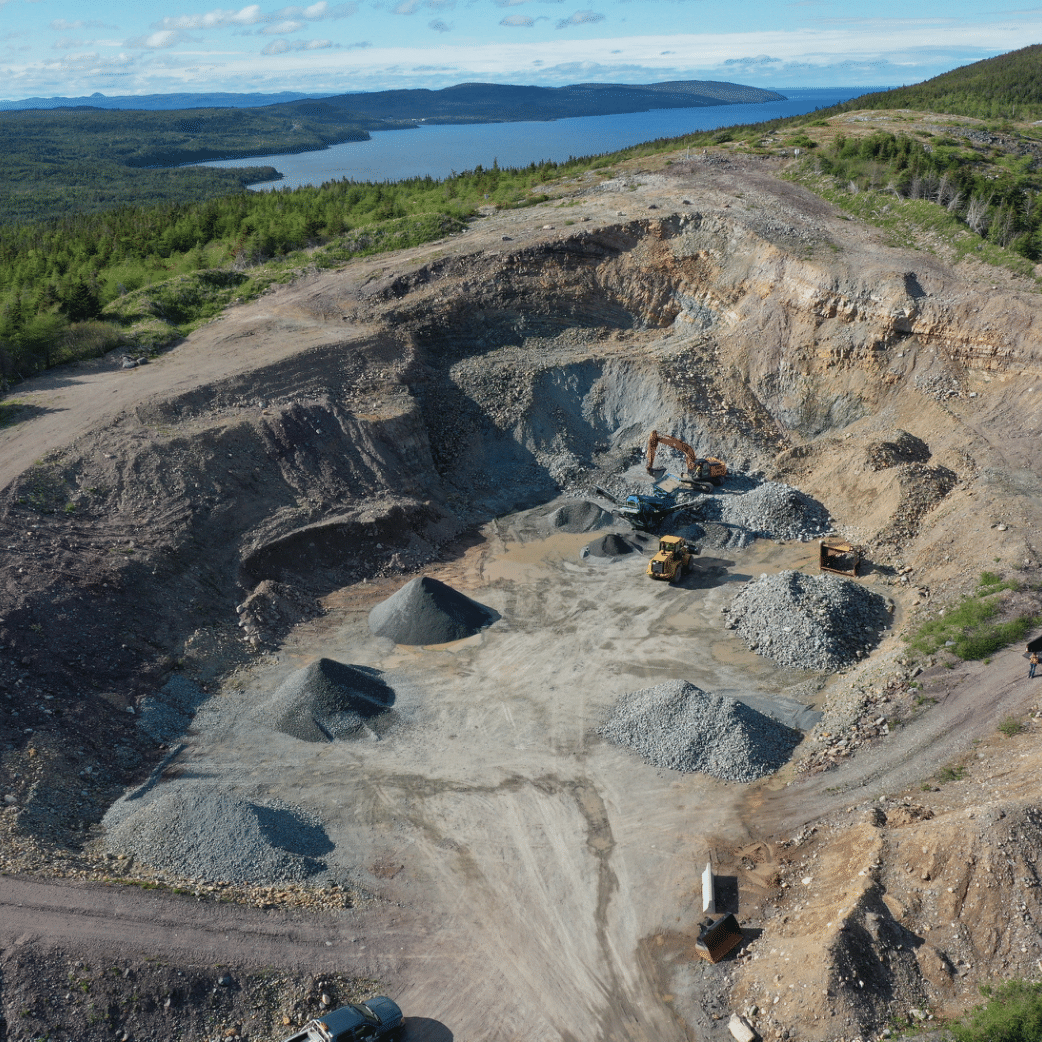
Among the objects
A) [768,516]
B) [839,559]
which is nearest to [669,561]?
[768,516]

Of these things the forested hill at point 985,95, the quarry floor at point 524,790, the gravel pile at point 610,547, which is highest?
the forested hill at point 985,95

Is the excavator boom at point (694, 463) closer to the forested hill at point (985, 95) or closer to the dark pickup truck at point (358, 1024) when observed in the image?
the dark pickup truck at point (358, 1024)

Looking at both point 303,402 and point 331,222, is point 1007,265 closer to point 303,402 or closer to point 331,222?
point 303,402

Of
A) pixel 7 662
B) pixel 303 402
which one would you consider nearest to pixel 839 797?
pixel 7 662

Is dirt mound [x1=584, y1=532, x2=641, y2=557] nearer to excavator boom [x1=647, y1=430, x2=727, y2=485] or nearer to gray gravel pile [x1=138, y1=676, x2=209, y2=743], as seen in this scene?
excavator boom [x1=647, y1=430, x2=727, y2=485]

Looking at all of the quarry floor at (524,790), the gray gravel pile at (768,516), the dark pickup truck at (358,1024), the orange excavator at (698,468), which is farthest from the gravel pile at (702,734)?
the orange excavator at (698,468)

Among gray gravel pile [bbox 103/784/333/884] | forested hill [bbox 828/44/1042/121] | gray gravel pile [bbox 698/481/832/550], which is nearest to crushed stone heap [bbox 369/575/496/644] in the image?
gray gravel pile [bbox 103/784/333/884]

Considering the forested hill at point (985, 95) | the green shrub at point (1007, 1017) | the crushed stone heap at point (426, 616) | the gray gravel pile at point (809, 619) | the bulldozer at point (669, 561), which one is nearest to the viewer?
the green shrub at point (1007, 1017)
